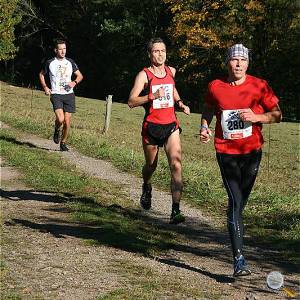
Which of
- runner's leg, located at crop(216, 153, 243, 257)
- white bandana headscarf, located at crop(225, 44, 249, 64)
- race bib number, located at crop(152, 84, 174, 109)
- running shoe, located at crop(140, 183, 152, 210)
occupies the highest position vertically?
white bandana headscarf, located at crop(225, 44, 249, 64)

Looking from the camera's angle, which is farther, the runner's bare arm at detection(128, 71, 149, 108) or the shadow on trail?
the runner's bare arm at detection(128, 71, 149, 108)

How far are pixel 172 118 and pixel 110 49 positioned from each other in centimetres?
4907

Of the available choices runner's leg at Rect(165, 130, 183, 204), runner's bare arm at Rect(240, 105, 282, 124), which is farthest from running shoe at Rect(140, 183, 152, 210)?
runner's bare arm at Rect(240, 105, 282, 124)

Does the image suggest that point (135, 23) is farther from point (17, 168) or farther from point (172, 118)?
point (172, 118)

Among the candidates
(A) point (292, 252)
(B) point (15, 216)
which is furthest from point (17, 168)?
(A) point (292, 252)

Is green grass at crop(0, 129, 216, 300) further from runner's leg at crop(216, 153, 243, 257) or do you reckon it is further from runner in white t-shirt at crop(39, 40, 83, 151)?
runner in white t-shirt at crop(39, 40, 83, 151)

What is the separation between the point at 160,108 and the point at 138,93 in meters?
0.42

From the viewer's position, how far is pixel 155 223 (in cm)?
822

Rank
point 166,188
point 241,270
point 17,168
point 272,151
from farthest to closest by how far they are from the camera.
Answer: point 272,151 < point 17,168 < point 166,188 < point 241,270

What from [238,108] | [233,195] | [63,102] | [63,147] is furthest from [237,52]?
[63,147]

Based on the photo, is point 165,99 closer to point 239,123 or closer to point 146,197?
point 146,197

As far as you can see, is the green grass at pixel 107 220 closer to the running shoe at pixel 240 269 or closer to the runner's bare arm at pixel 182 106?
the running shoe at pixel 240 269

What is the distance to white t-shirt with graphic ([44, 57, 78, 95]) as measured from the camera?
13.5m

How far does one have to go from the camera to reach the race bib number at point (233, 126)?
5.95 m
